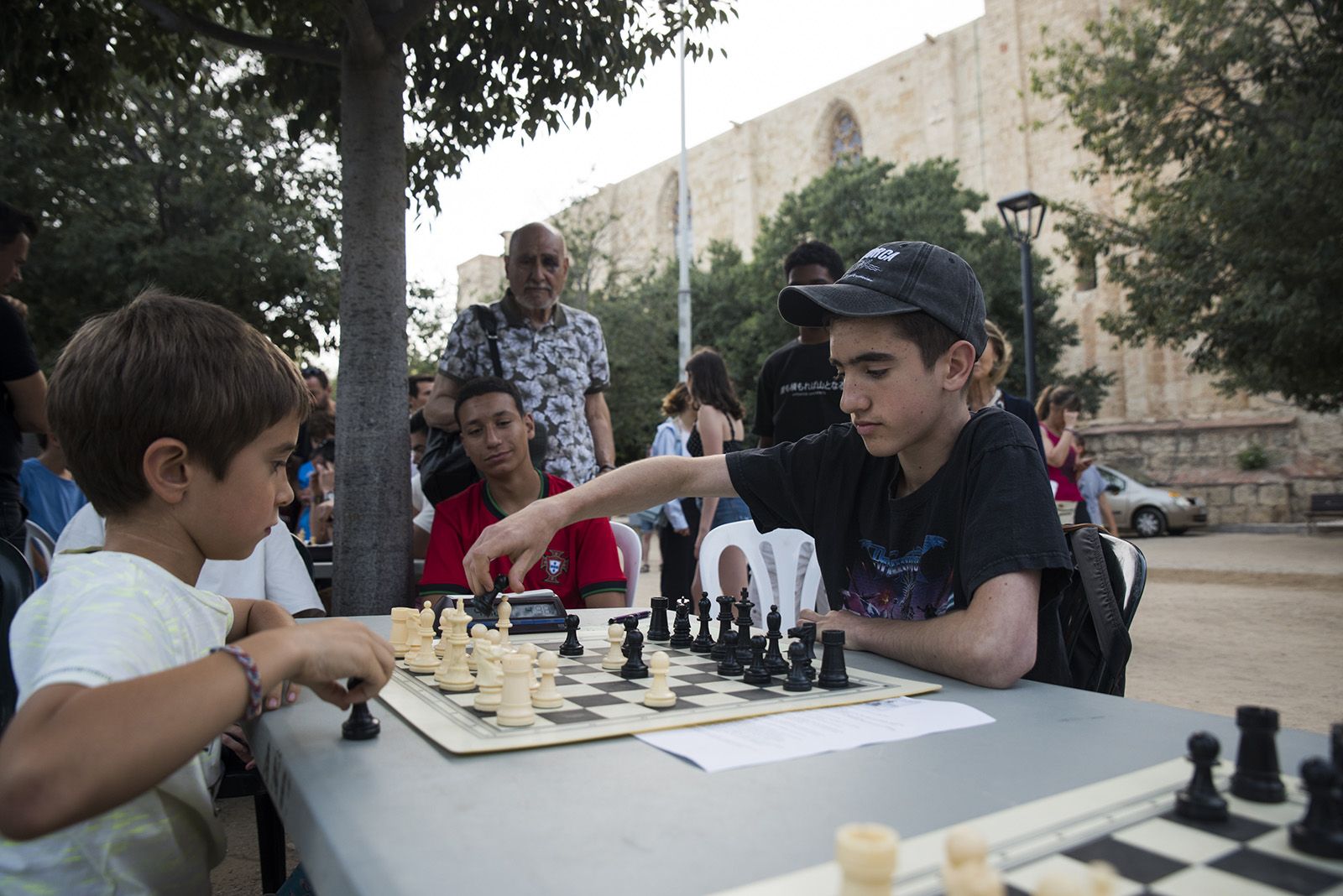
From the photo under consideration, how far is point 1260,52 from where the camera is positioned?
12.8 metres

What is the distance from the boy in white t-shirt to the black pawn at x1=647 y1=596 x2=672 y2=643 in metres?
0.90

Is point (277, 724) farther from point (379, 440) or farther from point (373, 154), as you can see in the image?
point (373, 154)

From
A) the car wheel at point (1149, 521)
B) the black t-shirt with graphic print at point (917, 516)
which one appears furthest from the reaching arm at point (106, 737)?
the car wheel at point (1149, 521)

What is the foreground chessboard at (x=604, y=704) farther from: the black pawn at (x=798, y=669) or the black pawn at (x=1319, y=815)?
the black pawn at (x=1319, y=815)

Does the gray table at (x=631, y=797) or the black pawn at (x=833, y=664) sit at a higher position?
the black pawn at (x=833, y=664)

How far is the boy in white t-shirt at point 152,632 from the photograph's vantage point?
3.33ft

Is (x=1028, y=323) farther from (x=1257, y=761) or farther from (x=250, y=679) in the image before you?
(x=250, y=679)

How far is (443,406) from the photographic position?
13.2 ft

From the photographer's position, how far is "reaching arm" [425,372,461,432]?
4012mm

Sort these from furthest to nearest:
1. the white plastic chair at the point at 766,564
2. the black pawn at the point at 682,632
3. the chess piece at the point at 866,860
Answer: the white plastic chair at the point at 766,564, the black pawn at the point at 682,632, the chess piece at the point at 866,860

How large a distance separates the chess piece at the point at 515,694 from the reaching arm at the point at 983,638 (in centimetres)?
77

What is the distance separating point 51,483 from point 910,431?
4595mm

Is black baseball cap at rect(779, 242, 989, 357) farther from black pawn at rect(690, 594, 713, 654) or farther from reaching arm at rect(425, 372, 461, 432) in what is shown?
reaching arm at rect(425, 372, 461, 432)

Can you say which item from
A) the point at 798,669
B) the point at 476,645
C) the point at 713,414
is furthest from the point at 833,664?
the point at 713,414
